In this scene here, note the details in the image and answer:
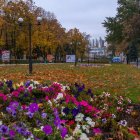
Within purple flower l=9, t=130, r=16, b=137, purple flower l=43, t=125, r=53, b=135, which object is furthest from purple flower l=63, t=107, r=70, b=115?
purple flower l=9, t=130, r=16, b=137

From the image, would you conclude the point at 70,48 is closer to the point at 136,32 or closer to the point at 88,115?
the point at 136,32

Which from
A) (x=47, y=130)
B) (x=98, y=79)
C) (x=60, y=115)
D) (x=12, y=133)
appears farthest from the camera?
(x=98, y=79)

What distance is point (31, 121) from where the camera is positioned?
5.78 metres

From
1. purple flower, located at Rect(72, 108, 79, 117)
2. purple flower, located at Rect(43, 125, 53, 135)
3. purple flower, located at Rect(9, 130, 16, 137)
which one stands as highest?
purple flower, located at Rect(9, 130, 16, 137)

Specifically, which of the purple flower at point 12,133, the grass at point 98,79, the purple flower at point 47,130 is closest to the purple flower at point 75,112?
the purple flower at point 47,130

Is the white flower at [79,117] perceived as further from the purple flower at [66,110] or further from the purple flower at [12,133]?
the purple flower at [12,133]

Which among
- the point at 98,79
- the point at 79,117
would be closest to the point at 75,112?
the point at 79,117

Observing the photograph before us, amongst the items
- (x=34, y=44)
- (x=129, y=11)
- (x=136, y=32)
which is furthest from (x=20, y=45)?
(x=129, y=11)

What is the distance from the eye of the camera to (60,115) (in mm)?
6727

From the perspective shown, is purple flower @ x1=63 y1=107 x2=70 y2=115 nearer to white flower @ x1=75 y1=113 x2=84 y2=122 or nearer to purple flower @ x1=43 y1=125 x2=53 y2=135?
white flower @ x1=75 y1=113 x2=84 y2=122

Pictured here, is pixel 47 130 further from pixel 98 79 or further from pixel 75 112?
pixel 98 79

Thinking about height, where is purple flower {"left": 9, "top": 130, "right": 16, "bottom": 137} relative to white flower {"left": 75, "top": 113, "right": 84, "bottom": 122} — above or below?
above

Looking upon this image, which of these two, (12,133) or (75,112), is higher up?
(12,133)

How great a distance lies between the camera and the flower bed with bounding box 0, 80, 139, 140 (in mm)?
4863
